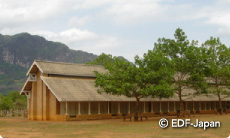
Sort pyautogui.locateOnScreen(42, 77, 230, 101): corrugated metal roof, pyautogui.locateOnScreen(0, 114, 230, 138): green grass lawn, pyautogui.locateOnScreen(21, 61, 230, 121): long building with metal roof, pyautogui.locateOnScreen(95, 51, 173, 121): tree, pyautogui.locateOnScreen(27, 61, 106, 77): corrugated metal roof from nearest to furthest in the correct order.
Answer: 1. pyautogui.locateOnScreen(0, 114, 230, 138): green grass lawn
2. pyautogui.locateOnScreen(95, 51, 173, 121): tree
3. pyautogui.locateOnScreen(42, 77, 230, 101): corrugated metal roof
4. pyautogui.locateOnScreen(21, 61, 230, 121): long building with metal roof
5. pyautogui.locateOnScreen(27, 61, 106, 77): corrugated metal roof

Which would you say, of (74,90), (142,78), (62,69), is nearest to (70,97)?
(74,90)

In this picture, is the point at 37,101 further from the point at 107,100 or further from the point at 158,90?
the point at 158,90

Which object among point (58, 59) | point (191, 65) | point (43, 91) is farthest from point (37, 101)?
point (58, 59)

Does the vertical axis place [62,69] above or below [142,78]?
above

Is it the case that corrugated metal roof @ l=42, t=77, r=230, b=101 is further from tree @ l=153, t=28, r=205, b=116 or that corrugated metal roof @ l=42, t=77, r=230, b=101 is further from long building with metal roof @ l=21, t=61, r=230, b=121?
tree @ l=153, t=28, r=205, b=116

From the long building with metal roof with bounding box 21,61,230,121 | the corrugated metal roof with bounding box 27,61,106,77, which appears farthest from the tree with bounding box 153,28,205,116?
the corrugated metal roof with bounding box 27,61,106,77

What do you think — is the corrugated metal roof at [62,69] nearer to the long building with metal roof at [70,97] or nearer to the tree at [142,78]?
the long building with metal roof at [70,97]

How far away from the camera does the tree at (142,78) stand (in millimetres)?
29328

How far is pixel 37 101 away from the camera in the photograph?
39.2m

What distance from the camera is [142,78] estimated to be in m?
29.5

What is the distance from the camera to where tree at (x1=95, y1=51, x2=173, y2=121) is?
29.3 meters

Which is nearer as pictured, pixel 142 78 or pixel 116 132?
pixel 116 132

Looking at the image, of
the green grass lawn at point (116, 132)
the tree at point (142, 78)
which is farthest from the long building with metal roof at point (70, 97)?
the green grass lawn at point (116, 132)

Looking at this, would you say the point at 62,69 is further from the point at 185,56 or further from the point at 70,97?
the point at 185,56
